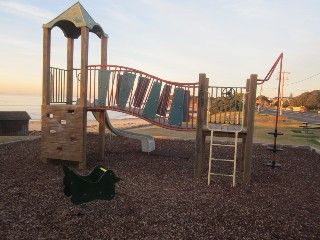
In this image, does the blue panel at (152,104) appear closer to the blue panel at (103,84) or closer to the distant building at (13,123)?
the blue panel at (103,84)

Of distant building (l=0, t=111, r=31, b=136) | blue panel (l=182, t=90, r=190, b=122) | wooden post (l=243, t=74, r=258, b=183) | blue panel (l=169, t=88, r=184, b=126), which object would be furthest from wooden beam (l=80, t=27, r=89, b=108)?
distant building (l=0, t=111, r=31, b=136)

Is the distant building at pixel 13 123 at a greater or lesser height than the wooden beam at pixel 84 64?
lesser

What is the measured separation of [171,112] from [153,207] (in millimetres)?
3053

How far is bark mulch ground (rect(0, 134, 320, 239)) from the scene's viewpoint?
165 inches

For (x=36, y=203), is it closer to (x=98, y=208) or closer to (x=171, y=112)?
→ (x=98, y=208)

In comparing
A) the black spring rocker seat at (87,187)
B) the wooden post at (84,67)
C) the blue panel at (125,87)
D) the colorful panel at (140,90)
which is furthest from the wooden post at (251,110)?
the wooden post at (84,67)

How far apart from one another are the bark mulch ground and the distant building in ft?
32.3

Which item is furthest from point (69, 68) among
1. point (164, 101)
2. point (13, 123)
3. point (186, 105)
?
point (13, 123)

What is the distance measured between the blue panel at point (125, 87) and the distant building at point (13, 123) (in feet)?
40.4

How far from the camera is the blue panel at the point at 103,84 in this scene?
784 cm

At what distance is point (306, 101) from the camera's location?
78250 millimetres

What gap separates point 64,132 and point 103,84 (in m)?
1.68

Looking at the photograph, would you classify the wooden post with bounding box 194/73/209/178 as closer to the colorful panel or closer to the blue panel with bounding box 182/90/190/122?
the blue panel with bounding box 182/90/190/122

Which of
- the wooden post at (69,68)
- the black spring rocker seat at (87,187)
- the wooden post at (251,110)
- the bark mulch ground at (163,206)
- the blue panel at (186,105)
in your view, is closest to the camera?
the bark mulch ground at (163,206)
